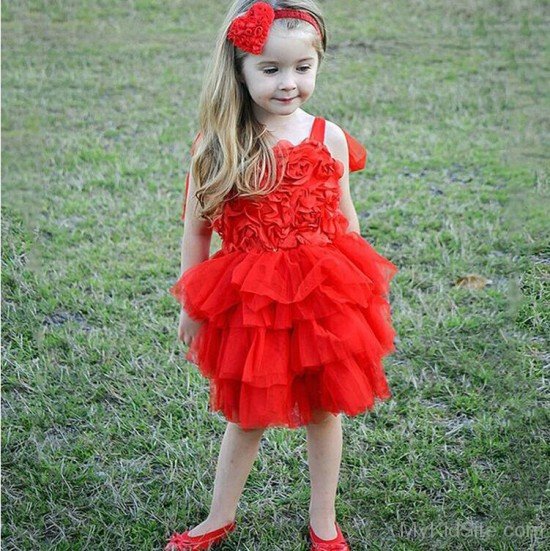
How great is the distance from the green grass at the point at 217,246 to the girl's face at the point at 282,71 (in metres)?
Answer: 1.09

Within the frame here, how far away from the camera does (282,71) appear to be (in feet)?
6.18

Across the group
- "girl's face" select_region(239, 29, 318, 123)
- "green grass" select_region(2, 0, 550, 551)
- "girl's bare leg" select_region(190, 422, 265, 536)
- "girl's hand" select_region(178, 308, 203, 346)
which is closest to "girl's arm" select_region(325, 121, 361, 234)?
"girl's face" select_region(239, 29, 318, 123)

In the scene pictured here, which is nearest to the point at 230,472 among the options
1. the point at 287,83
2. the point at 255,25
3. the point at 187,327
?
the point at 187,327

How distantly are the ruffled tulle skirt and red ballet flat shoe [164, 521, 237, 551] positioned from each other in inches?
15.7

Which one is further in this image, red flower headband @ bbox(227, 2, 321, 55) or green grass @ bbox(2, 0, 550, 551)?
green grass @ bbox(2, 0, 550, 551)

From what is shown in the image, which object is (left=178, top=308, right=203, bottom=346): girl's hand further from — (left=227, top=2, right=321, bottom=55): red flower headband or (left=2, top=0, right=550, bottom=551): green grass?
(left=227, top=2, right=321, bottom=55): red flower headband

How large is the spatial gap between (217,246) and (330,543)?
1.68 m

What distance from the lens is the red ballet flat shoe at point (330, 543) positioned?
2.18m

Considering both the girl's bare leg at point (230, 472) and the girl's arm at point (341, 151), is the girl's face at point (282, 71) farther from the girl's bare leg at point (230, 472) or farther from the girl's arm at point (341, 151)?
the girl's bare leg at point (230, 472)

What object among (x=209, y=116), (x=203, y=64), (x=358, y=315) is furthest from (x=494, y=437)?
(x=203, y=64)

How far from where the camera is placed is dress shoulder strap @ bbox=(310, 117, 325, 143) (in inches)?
78.6

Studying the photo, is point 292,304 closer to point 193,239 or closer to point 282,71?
point 193,239

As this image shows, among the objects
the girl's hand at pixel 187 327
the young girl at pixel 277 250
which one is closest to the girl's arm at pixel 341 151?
the young girl at pixel 277 250

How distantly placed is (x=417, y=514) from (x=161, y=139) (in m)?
2.84
